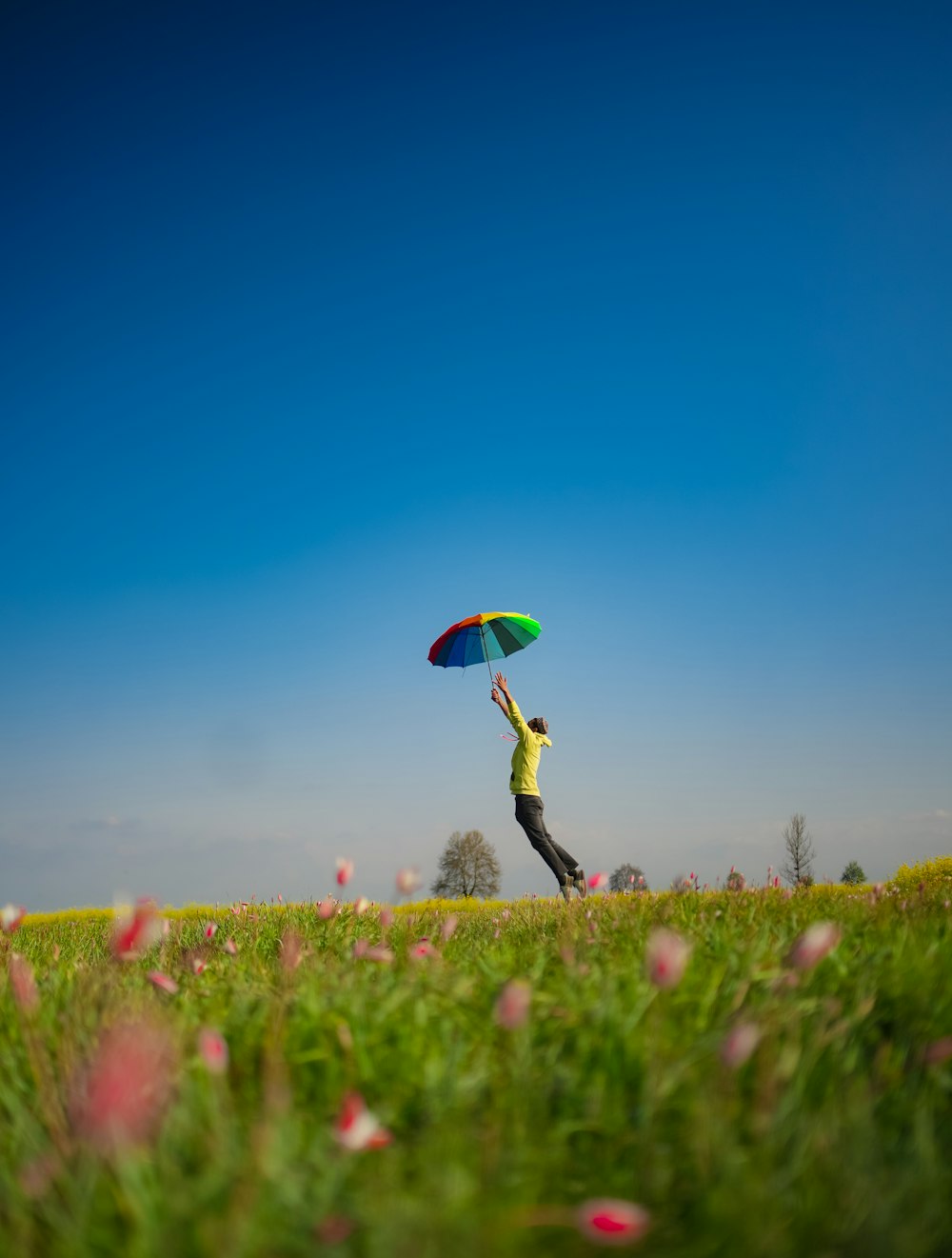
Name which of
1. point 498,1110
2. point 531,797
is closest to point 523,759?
point 531,797

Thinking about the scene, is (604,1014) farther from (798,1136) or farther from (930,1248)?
(930,1248)

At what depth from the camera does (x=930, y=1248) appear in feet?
7.31

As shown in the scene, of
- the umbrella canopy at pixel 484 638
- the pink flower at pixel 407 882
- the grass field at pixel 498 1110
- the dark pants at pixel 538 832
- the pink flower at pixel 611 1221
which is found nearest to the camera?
the pink flower at pixel 611 1221

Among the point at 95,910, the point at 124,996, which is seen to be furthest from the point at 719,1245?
the point at 95,910

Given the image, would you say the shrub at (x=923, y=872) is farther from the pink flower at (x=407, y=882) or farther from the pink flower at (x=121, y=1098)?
the pink flower at (x=121, y=1098)

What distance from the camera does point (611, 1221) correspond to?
5.80ft

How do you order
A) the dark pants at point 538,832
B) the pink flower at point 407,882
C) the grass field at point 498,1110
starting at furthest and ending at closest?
the dark pants at point 538,832 < the pink flower at point 407,882 < the grass field at point 498,1110

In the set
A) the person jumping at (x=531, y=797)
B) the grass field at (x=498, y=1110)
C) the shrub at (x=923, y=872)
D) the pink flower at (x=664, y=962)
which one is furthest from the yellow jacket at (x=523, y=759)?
the pink flower at (x=664, y=962)

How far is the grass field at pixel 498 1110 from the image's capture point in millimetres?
2059

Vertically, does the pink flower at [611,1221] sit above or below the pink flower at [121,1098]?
below

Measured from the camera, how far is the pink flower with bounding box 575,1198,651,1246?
5.76ft

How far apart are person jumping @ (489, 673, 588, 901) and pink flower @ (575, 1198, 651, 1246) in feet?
39.6

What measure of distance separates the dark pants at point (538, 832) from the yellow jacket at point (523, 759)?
0.16 m

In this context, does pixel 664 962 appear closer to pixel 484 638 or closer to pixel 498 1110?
pixel 498 1110
